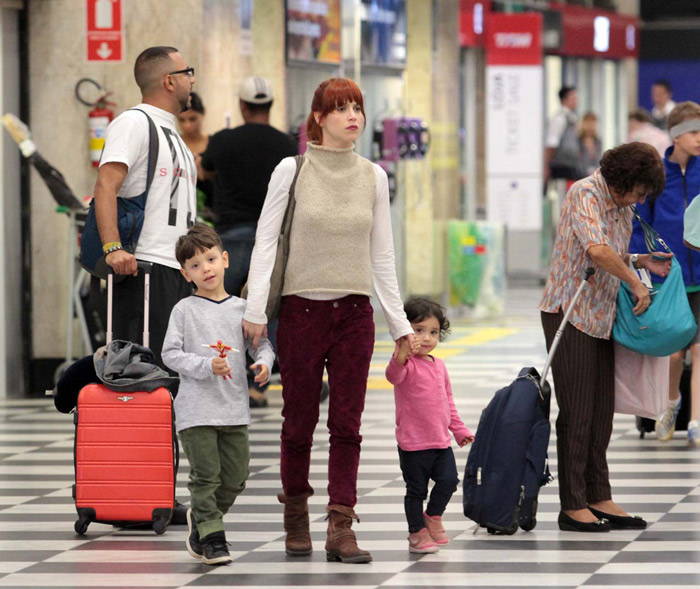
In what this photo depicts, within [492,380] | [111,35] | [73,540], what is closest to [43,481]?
[73,540]

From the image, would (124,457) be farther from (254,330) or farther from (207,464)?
(254,330)

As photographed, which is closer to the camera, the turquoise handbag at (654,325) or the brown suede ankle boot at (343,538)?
the brown suede ankle boot at (343,538)

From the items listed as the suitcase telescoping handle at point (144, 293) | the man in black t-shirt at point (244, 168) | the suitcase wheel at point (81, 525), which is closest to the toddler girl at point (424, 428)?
the suitcase telescoping handle at point (144, 293)

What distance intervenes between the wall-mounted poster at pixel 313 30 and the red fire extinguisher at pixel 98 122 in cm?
362

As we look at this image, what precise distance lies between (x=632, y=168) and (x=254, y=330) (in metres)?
1.74

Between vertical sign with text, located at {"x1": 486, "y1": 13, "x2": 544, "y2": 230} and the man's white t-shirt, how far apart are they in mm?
14183

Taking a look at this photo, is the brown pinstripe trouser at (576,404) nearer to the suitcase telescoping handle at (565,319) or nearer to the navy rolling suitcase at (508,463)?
the suitcase telescoping handle at (565,319)

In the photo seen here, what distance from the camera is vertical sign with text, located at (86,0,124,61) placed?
1230 centimetres

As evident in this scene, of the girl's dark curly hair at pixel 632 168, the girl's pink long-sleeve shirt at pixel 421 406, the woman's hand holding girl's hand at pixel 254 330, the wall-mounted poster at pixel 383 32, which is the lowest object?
the girl's pink long-sleeve shirt at pixel 421 406

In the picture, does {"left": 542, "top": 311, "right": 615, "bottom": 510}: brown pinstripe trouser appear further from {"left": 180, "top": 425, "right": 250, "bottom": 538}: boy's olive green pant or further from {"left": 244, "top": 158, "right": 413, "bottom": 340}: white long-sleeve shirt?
{"left": 180, "top": 425, "right": 250, "bottom": 538}: boy's olive green pant

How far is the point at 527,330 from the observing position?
17.9 meters

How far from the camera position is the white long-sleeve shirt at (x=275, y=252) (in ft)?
21.5

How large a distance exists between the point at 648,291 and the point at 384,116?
1172 cm

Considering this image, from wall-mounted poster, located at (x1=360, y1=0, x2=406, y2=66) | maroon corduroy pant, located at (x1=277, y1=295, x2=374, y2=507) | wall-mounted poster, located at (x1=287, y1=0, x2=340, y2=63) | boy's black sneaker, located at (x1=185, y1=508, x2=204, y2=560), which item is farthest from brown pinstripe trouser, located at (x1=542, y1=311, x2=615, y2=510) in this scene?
wall-mounted poster, located at (x1=360, y1=0, x2=406, y2=66)
